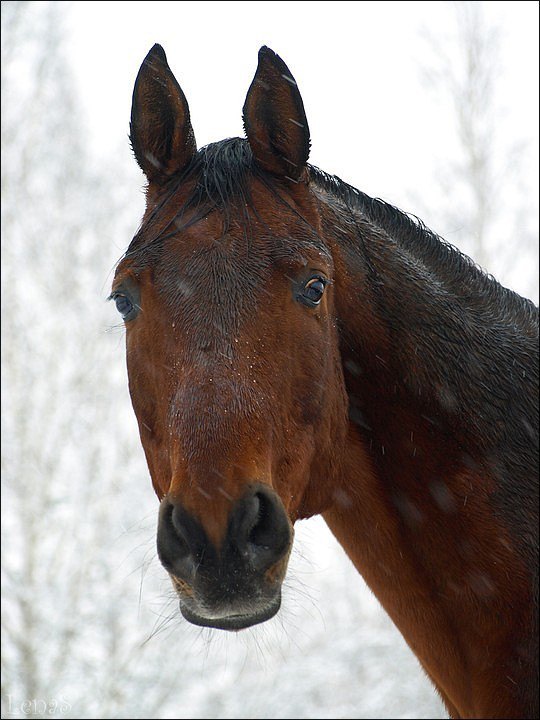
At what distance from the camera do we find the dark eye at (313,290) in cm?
235

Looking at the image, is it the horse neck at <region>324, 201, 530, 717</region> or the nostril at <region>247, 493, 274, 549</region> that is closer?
the nostril at <region>247, 493, 274, 549</region>

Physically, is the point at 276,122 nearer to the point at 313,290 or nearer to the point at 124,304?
the point at 313,290

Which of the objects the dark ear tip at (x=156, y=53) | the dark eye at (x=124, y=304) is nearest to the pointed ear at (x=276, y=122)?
the dark ear tip at (x=156, y=53)

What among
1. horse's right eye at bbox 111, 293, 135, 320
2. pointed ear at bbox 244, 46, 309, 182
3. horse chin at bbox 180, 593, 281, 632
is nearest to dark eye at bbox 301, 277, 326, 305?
pointed ear at bbox 244, 46, 309, 182

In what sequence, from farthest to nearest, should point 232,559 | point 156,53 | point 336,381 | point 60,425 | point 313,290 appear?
point 60,425 → point 156,53 → point 336,381 → point 313,290 → point 232,559

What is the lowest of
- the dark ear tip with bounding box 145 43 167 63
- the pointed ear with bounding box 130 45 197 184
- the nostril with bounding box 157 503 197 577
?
→ the nostril with bounding box 157 503 197 577

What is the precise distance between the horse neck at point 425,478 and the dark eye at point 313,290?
24 cm

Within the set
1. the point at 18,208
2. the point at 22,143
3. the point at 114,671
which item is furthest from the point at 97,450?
the point at 22,143

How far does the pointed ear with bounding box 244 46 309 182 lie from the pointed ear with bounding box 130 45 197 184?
0.23 m

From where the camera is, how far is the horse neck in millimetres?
2426

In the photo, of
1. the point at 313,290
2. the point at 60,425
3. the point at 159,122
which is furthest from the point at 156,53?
the point at 60,425

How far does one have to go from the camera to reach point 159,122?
2662 millimetres

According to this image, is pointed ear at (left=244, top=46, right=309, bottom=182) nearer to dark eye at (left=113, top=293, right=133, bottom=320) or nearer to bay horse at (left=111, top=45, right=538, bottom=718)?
bay horse at (left=111, top=45, right=538, bottom=718)

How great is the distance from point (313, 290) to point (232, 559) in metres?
0.90
